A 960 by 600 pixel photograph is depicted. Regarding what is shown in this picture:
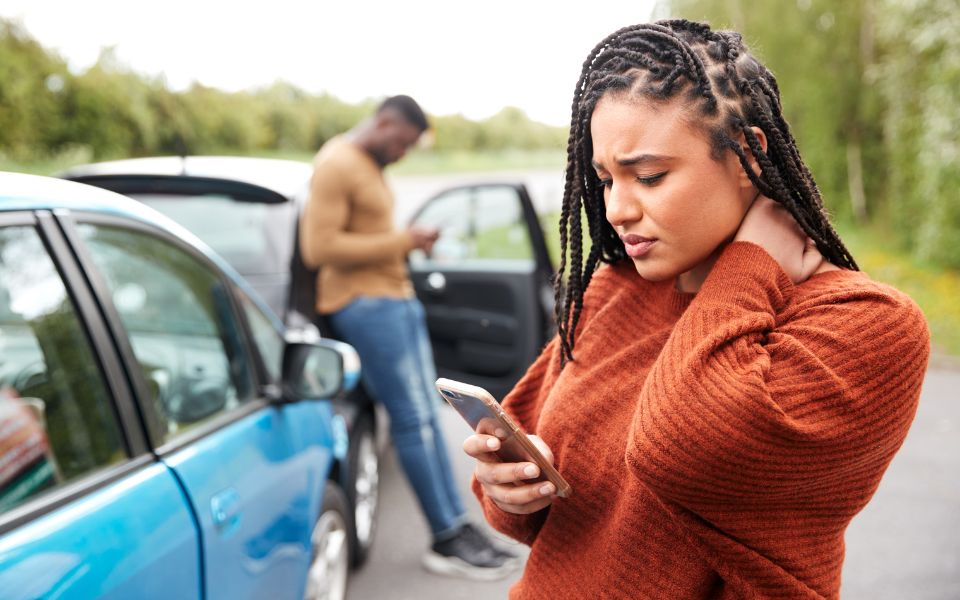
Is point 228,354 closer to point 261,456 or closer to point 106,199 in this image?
point 261,456

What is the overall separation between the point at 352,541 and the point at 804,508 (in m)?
2.45

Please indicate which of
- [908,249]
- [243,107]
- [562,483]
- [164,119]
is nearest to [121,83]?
[164,119]

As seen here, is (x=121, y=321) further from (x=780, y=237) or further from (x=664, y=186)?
(x=780, y=237)

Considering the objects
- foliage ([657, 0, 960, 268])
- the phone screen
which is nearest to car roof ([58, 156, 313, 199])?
the phone screen

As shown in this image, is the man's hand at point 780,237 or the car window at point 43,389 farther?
the car window at point 43,389

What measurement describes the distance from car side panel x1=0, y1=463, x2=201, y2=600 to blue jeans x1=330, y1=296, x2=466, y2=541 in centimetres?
190

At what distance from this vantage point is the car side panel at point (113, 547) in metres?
1.29

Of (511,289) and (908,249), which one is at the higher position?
(511,289)

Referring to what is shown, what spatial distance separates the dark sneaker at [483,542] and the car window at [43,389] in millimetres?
2187

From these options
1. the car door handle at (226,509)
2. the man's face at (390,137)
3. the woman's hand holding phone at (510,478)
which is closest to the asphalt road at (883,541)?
the car door handle at (226,509)

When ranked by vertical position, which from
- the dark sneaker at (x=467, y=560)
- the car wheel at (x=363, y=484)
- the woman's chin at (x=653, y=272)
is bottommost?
the dark sneaker at (x=467, y=560)

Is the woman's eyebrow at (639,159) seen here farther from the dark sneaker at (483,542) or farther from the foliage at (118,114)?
the foliage at (118,114)

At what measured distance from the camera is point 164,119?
64.2ft

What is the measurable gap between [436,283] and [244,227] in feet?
4.22
